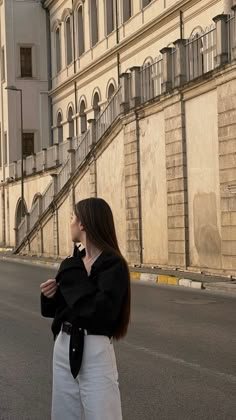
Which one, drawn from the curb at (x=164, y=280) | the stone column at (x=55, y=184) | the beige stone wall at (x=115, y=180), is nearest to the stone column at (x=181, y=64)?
the beige stone wall at (x=115, y=180)

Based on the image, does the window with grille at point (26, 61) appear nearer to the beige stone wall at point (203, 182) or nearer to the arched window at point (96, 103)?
the arched window at point (96, 103)

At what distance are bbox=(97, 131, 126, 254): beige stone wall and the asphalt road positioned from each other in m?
11.9

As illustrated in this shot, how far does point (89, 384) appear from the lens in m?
3.29

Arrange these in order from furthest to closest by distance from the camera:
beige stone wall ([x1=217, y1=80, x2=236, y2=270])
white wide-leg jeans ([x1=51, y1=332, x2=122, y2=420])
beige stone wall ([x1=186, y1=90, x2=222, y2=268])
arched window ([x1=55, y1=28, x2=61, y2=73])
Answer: arched window ([x1=55, y1=28, x2=61, y2=73]), beige stone wall ([x1=186, y1=90, x2=222, y2=268]), beige stone wall ([x1=217, y1=80, x2=236, y2=270]), white wide-leg jeans ([x1=51, y1=332, x2=122, y2=420])

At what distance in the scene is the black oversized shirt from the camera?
130 inches

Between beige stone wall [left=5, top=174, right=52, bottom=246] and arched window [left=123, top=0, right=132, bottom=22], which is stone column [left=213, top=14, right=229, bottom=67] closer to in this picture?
arched window [left=123, top=0, right=132, bottom=22]

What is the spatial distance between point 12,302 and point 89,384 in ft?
36.7

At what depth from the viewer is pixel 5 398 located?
6441 millimetres

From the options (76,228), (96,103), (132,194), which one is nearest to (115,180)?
(132,194)

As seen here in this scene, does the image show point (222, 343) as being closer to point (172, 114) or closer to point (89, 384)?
point (89, 384)

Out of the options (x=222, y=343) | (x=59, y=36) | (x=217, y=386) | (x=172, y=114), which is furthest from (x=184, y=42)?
(x=59, y=36)

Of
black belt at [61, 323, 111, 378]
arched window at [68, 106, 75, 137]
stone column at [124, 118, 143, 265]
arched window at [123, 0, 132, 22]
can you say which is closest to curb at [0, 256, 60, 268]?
stone column at [124, 118, 143, 265]

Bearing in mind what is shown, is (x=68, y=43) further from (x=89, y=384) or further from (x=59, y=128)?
(x=89, y=384)

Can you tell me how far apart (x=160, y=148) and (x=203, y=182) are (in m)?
3.03
